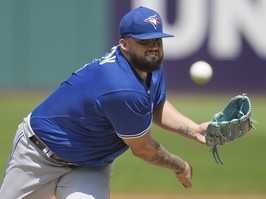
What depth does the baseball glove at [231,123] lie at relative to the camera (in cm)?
516

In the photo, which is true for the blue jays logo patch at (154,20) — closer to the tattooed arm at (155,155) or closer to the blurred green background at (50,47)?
the tattooed arm at (155,155)

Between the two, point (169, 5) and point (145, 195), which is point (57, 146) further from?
point (169, 5)

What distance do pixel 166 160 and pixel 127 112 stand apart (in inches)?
23.6

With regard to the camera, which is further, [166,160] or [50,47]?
[50,47]

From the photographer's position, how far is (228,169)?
9945 millimetres

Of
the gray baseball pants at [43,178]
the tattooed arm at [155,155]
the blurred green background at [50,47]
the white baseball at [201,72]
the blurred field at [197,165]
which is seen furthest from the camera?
the blurred green background at [50,47]

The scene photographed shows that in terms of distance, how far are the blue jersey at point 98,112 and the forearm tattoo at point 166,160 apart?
254 mm

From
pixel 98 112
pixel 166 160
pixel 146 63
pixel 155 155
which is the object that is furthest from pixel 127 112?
pixel 166 160

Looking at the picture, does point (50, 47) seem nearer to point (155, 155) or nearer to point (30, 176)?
point (30, 176)

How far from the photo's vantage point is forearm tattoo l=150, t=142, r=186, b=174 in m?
5.18

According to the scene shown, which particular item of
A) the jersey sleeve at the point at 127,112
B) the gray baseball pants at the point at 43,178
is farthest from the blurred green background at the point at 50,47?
the jersey sleeve at the point at 127,112

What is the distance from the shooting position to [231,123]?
5.15 metres

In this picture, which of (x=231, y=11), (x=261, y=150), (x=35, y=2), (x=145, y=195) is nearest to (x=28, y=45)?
(x=35, y=2)

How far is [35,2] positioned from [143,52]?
11090 mm
